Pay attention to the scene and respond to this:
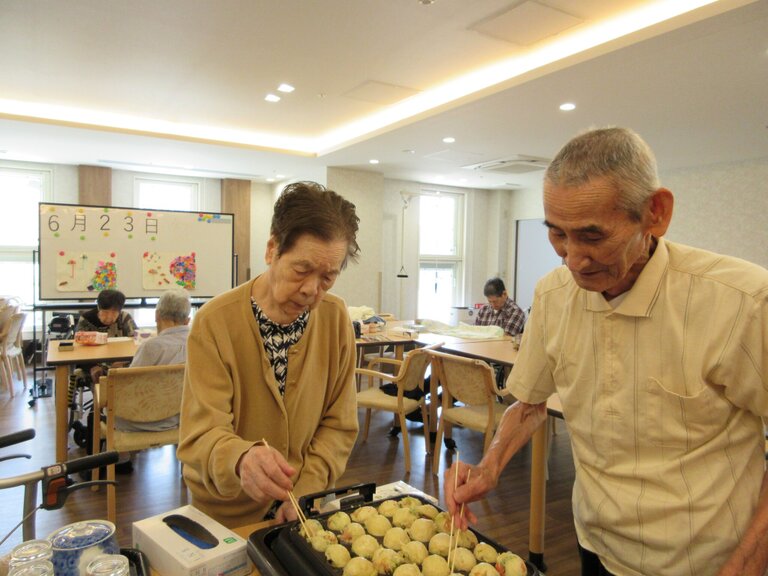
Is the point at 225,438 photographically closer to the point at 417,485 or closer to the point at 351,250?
the point at 351,250

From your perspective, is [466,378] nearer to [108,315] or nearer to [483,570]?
[483,570]

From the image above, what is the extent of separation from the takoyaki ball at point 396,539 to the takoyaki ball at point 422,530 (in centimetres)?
1

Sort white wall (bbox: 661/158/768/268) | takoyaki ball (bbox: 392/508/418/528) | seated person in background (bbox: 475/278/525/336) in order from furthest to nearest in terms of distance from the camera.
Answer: white wall (bbox: 661/158/768/268), seated person in background (bbox: 475/278/525/336), takoyaki ball (bbox: 392/508/418/528)

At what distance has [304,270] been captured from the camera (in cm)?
121

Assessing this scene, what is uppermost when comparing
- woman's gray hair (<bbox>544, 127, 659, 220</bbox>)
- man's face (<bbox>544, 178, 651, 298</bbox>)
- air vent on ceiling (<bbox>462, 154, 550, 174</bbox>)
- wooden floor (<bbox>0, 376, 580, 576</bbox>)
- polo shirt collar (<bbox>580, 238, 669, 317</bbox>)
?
air vent on ceiling (<bbox>462, 154, 550, 174</bbox>)

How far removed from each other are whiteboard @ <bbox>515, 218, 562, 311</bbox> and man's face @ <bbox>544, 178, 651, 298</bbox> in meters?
8.38

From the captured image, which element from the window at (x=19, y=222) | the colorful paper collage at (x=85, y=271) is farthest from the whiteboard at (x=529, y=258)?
the window at (x=19, y=222)

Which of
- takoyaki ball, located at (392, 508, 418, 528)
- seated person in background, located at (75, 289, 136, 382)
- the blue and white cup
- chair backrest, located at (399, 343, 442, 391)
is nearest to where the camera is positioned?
the blue and white cup

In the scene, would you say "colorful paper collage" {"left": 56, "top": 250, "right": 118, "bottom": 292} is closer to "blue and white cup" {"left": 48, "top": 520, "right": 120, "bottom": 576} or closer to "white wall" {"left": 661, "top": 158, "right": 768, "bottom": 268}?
"blue and white cup" {"left": 48, "top": 520, "right": 120, "bottom": 576}

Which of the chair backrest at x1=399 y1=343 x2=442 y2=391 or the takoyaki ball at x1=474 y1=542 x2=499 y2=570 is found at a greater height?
the takoyaki ball at x1=474 y1=542 x2=499 y2=570

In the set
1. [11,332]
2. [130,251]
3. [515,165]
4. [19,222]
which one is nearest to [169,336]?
[11,332]

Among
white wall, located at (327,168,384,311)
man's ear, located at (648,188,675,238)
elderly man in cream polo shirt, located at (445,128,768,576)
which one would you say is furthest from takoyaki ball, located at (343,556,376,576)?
white wall, located at (327,168,384,311)

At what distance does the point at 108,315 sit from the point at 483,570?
4.32m

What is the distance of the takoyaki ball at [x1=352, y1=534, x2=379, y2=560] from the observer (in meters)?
0.95
